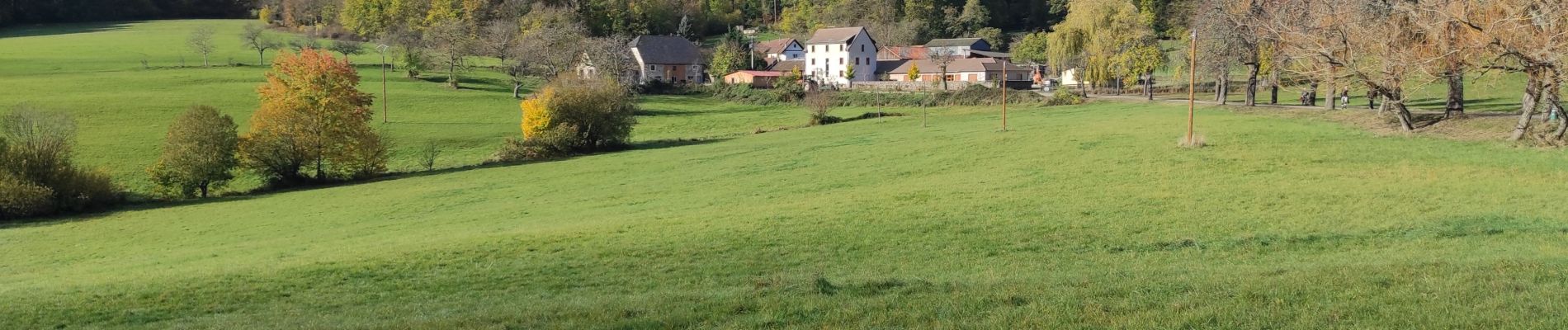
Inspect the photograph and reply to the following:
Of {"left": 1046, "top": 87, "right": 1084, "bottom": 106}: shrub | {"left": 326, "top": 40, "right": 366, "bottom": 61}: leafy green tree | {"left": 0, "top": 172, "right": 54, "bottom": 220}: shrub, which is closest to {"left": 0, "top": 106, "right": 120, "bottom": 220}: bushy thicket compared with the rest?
{"left": 0, "top": 172, "right": 54, "bottom": 220}: shrub

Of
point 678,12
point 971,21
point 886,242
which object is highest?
point 678,12

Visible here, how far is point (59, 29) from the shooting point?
123m

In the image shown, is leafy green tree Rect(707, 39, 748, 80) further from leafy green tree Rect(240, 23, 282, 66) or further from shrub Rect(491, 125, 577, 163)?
shrub Rect(491, 125, 577, 163)

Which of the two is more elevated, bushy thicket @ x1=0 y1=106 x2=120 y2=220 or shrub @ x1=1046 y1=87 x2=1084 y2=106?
shrub @ x1=1046 y1=87 x2=1084 y2=106

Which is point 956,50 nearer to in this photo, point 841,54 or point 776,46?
point 841,54

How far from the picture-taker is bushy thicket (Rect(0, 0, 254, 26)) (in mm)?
128375

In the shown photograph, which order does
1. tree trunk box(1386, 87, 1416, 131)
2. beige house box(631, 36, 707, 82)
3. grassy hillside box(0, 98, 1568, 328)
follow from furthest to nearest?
beige house box(631, 36, 707, 82) → tree trunk box(1386, 87, 1416, 131) → grassy hillside box(0, 98, 1568, 328)

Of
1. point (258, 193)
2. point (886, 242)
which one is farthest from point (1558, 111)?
point (258, 193)

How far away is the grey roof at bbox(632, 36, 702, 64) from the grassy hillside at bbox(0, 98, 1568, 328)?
77.0 m

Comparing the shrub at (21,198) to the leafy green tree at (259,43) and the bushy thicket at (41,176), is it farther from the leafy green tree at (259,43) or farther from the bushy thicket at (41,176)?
the leafy green tree at (259,43)

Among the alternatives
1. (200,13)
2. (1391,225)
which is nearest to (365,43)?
(200,13)

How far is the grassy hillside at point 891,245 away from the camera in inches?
399

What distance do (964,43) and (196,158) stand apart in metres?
102

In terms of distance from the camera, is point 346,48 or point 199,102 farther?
point 346,48
